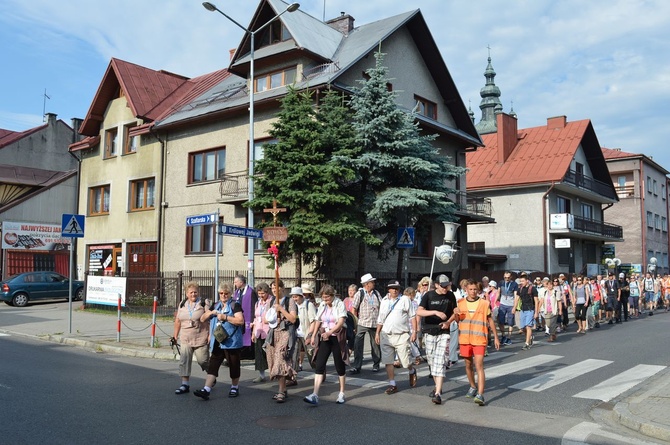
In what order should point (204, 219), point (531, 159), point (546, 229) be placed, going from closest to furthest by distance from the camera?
1. point (204, 219)
2. point (546, 229)
3. point (531, 159)

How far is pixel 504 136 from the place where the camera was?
39.6 m

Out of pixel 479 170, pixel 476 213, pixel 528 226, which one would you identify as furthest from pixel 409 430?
pixel 479 170

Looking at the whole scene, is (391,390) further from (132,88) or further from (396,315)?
(132,88)

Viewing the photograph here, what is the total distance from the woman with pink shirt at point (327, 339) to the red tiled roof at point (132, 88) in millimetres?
20926

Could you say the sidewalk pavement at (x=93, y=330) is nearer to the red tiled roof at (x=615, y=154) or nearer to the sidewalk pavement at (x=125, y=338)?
the sidewalk pavement at (x=125, y=338)

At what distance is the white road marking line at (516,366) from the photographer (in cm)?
1063

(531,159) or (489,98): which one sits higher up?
(489,98)

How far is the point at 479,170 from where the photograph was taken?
1583 inches

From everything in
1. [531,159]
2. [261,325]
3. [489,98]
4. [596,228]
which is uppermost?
[489,98]

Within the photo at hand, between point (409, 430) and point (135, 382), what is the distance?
4887 mm

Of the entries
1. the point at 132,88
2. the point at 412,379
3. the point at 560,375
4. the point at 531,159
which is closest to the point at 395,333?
the point at 412,379

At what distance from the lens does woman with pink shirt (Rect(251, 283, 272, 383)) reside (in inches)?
357

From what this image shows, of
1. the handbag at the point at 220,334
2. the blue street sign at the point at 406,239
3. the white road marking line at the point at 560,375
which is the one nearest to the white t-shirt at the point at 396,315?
the white road marking line at the point at 560,375

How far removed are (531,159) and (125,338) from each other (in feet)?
101
